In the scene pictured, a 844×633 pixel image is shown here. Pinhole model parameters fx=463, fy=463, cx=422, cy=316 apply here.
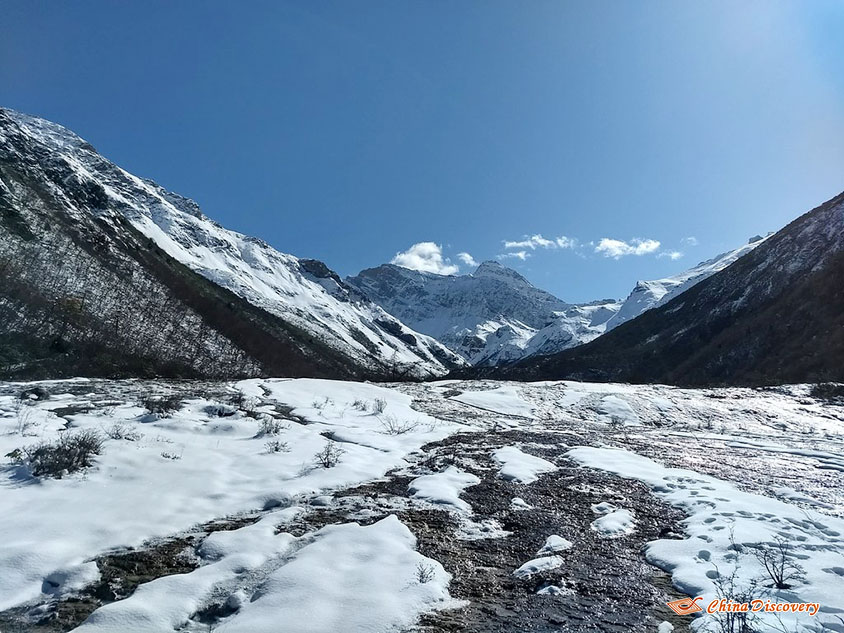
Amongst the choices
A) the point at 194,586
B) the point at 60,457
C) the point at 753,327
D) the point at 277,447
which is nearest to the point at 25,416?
the point at 60,457

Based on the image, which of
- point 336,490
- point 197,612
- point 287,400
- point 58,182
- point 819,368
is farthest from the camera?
point 58,182

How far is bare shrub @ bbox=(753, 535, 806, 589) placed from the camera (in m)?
5.24

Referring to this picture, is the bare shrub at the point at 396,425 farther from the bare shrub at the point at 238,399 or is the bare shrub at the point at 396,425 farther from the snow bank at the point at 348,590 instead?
the snow bank at the point at 348,590

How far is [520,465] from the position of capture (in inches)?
453

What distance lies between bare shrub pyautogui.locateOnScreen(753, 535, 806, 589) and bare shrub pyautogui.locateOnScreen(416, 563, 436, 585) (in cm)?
375

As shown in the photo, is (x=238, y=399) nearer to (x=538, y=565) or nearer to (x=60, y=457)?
(x=60, y=457)

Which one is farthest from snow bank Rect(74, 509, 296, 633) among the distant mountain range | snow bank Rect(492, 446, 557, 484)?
the distant mountain range

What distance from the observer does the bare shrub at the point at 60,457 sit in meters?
8.09

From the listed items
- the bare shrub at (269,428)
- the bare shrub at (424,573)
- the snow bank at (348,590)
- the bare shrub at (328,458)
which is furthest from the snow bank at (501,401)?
the bare shrub at (424,573)

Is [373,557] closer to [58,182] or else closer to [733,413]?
[733,413]

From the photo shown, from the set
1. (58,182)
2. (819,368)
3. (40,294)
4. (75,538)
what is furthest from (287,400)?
(58,182)

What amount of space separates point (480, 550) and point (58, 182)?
138 m

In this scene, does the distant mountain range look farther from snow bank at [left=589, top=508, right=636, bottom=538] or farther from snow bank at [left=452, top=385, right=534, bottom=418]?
snow bank at [left=589, top=508, right=636, bottom=538]

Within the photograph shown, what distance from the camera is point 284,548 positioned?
242 inches
